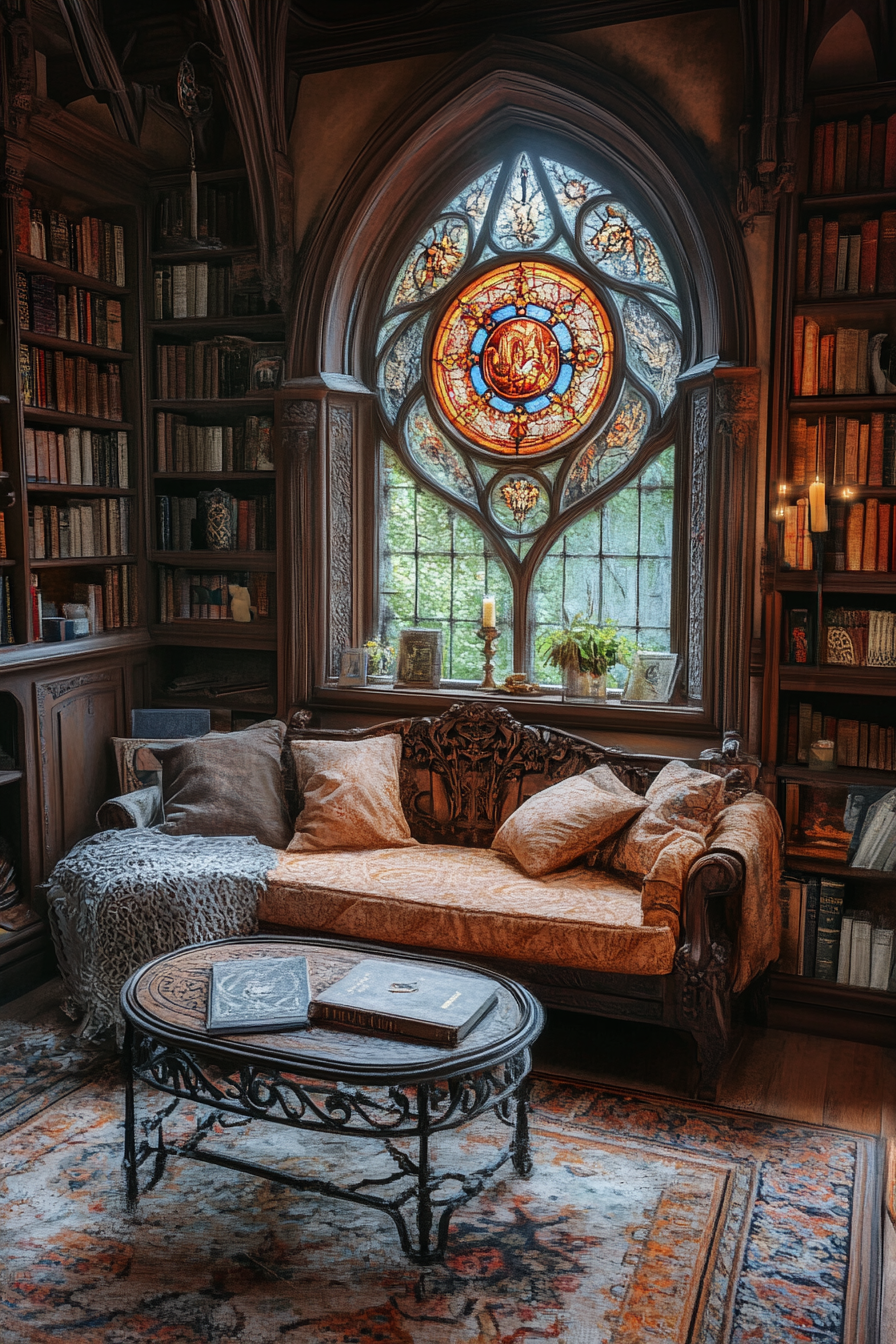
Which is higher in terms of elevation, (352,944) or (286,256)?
(286,256)

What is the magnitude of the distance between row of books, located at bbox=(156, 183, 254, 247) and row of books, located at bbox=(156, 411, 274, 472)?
743mm

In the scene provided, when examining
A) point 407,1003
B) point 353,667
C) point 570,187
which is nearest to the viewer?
point 407,1003

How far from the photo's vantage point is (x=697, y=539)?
13.8ft

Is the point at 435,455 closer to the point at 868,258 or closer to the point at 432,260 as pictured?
the point at 432,260

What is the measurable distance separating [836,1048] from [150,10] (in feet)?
14.9

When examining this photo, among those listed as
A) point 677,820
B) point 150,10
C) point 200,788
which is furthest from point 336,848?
point 150,10

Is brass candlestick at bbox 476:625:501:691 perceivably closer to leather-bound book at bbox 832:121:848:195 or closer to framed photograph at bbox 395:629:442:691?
framed photograph at bbox 395:629:442:691

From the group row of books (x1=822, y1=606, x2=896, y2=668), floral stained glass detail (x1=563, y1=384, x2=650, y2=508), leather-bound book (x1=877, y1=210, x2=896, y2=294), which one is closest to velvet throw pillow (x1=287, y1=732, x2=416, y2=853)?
floral stained glass detail (x1=563, y1=384, x2=650, y2=508)

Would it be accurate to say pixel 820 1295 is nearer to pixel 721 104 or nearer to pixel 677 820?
pixel 677 820

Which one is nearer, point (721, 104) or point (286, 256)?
point (721, 104)

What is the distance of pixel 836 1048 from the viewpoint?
12.1 feet

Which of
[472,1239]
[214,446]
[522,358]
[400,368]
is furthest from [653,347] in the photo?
[472,1239]

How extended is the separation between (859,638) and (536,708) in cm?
121

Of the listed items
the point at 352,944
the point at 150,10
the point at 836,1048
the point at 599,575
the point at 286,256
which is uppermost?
the point at 150,10
